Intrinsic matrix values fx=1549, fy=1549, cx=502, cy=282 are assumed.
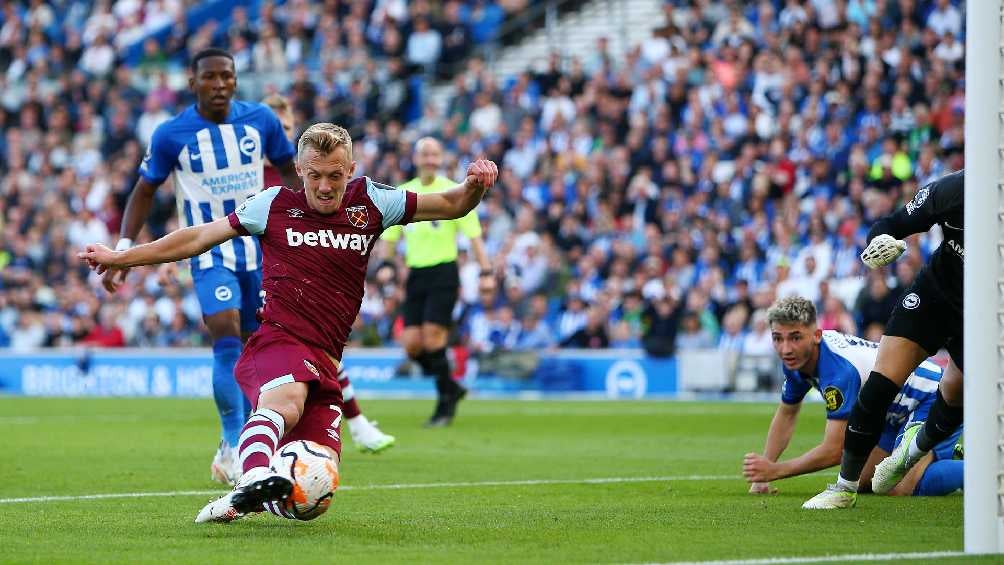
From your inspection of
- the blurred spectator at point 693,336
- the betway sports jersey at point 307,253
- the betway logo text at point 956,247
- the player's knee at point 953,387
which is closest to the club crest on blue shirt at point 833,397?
the player's knee at point 953,387

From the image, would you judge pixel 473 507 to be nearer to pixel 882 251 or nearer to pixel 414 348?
pixel 882 251

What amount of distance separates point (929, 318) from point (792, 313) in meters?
0.89

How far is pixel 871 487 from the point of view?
28.8 ft

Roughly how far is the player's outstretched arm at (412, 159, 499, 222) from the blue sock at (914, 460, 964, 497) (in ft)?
10.3

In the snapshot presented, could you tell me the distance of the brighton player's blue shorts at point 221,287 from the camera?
9.48 meters

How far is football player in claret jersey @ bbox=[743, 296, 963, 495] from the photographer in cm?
813

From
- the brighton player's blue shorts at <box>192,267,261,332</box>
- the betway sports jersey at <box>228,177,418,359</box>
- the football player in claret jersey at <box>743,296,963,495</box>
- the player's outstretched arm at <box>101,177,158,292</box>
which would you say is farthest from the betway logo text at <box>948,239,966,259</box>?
the player's outstretched arm at <box>101,177,158,292</box>

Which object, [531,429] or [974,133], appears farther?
[531,429]

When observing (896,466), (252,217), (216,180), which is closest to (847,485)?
(896,466)

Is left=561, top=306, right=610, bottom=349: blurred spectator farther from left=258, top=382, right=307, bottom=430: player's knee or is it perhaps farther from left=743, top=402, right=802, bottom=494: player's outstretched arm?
left=258, top=382, right=307, bottom=430: player's knee

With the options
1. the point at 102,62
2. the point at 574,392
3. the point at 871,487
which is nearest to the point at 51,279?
the point at 102,62

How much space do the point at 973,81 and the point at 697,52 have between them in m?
19.9

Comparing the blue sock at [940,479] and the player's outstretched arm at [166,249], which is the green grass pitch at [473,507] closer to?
the blue sock at [940,479]

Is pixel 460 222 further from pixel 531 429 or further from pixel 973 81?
pixel 973 81
